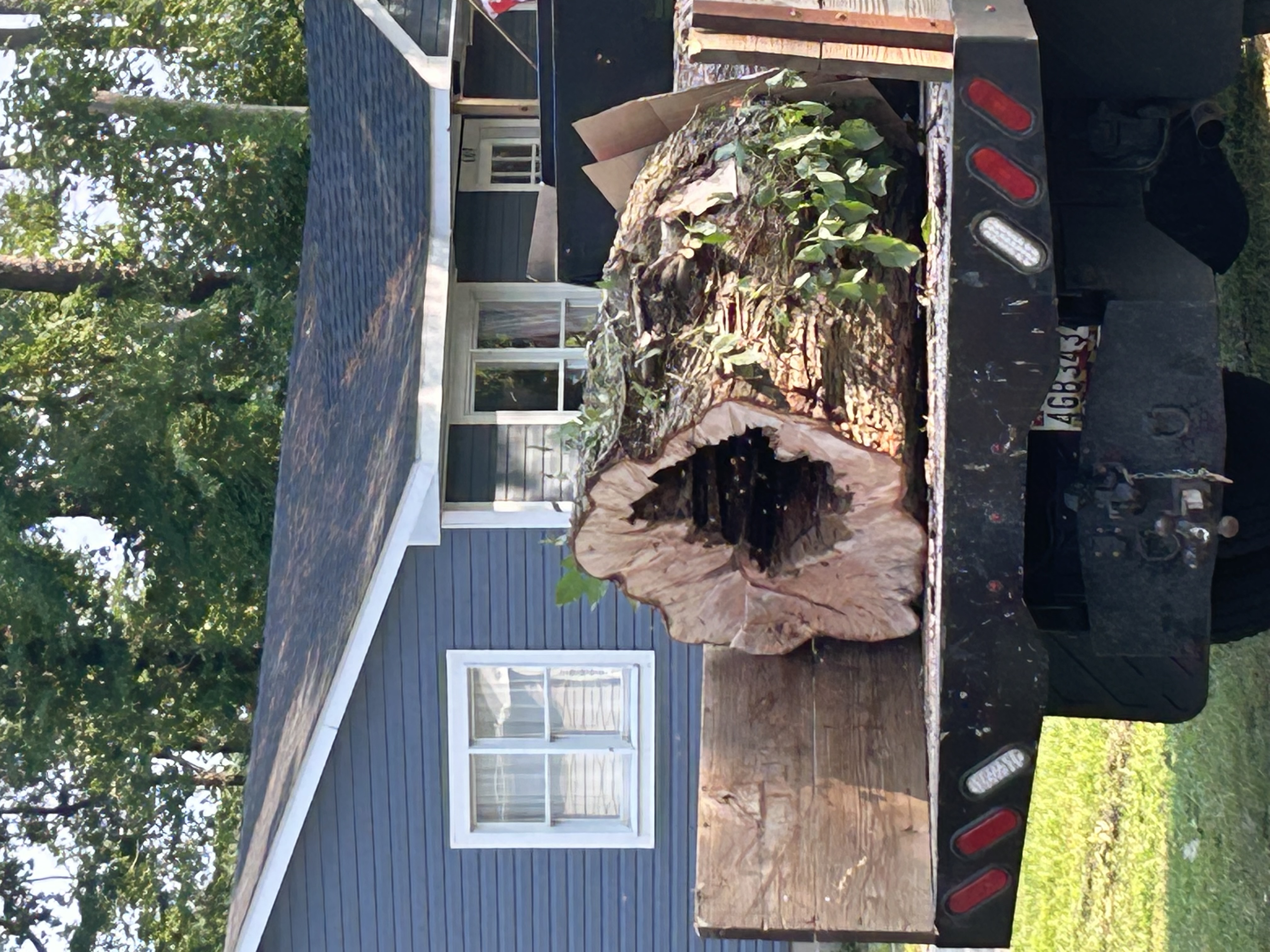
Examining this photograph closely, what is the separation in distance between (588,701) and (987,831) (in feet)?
15.6

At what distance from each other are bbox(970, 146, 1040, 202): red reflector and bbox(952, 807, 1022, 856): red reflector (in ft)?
5.00

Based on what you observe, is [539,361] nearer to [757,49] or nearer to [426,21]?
[426,21]

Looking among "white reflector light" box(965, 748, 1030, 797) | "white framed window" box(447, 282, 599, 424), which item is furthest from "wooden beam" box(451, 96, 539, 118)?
"white reflector light" box(965, 748, 1030, 797)

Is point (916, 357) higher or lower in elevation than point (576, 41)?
lower

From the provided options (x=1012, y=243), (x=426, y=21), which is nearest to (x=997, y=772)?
(x=1012, y=243)

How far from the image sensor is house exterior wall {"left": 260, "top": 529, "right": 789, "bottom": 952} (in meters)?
7.92

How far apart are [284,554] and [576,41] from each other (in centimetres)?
596

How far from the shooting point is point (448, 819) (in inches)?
318

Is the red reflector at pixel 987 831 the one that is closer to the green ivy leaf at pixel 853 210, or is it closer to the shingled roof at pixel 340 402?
the green ivy leaf at pixel 853 210

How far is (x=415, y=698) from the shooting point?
7.95 metres

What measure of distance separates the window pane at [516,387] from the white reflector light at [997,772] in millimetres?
5563

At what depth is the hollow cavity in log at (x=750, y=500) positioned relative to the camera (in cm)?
388

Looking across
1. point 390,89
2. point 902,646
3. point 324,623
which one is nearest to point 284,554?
point 324,623

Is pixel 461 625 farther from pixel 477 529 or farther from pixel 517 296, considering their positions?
pixel 517 296
